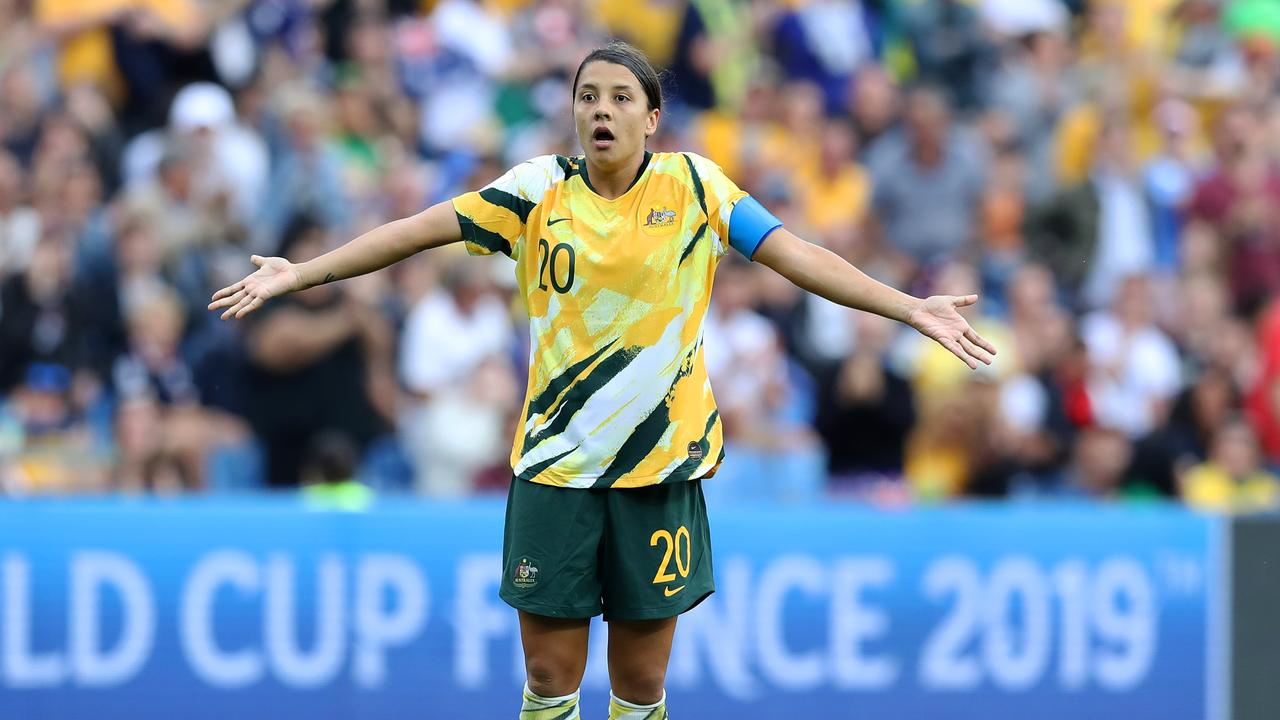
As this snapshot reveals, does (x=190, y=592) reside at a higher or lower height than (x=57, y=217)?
lower

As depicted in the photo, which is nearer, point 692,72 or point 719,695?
point 719,695

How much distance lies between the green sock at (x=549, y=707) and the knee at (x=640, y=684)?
0.16 metres

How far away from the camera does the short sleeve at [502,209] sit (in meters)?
5.62

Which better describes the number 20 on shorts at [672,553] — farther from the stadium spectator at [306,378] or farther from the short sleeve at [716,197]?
the stadium spectator at [306,378]

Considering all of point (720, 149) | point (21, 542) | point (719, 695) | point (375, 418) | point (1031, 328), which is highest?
point (720, 149)

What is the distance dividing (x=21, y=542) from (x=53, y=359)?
1702mm

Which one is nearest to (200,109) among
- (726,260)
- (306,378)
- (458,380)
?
(306,378)

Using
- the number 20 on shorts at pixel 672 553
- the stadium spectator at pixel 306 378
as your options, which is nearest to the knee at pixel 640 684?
the number 20 on shorts at pixel 672 553

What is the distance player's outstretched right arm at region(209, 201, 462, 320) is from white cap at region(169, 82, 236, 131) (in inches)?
233

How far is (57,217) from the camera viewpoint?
35.0 ft

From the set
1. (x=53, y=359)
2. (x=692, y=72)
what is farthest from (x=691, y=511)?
(x=692, y=72)

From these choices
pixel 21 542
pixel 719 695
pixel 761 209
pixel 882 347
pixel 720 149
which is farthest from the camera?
pixel 720 149

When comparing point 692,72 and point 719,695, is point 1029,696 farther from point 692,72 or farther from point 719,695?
point 692,72

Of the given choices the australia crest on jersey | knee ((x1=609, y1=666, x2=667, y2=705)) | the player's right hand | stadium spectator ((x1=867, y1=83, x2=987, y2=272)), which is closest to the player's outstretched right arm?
the player's right hand
